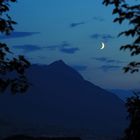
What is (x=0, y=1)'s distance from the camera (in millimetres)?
17984

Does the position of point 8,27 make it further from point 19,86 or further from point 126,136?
point 126,136

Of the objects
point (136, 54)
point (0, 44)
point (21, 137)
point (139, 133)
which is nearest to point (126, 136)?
point (139, 133)

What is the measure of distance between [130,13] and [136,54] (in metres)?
1.25

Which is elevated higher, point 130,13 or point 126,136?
point 130,13

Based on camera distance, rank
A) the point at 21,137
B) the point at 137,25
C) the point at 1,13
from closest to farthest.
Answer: the point at 137,25, the point at 1,13, the point at 21,137

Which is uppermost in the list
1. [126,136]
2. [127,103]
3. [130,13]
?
[130,13]

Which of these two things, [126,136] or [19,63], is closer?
[126,136]

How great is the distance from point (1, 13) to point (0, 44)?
1.02m

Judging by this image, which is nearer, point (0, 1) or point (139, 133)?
point (139, 133)

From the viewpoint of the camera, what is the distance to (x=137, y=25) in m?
15.8

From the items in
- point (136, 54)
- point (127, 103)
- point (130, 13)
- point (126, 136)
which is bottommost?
point (126, 136)

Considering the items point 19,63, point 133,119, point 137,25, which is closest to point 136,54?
point 137,25

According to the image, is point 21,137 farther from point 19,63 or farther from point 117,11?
point 117,11

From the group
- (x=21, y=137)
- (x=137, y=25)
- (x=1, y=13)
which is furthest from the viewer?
(x=21, y=137)
